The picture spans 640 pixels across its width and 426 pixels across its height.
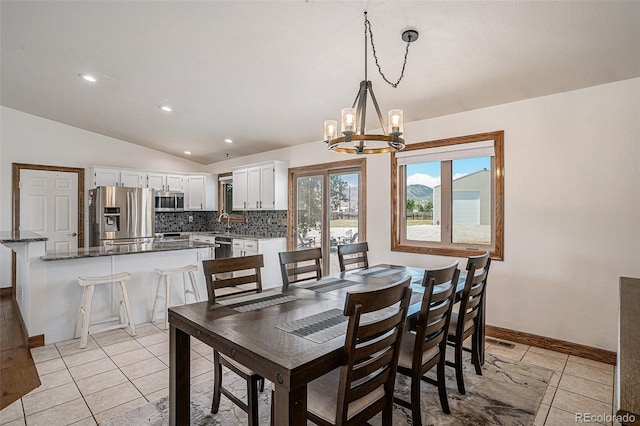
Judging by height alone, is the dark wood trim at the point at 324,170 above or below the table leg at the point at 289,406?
above

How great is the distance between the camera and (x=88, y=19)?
2803 millimetres

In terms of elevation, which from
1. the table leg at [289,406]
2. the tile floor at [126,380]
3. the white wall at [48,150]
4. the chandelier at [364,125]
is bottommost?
the tile floor at [126,380]

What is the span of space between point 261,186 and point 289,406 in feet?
16.2

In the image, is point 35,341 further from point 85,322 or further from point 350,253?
point 350,253

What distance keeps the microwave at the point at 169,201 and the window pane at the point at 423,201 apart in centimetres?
496

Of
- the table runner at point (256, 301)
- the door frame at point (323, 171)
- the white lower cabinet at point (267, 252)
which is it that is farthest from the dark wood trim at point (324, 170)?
the table runner at point (256, 301)

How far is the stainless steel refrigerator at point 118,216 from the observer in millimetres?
5738

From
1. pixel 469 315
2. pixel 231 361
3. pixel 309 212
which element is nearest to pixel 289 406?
pixel 231 361

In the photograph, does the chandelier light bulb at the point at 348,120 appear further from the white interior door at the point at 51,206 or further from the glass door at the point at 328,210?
the white interior door at the point at 51,206

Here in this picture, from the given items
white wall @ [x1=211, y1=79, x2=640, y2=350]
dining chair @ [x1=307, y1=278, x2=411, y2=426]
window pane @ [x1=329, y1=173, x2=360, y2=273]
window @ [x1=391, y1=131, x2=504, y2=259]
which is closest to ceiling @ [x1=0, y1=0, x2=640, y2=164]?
white wall @ [x1=211, y1=79, x2=640, y2=350]

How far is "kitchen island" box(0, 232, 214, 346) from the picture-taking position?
10.5ft

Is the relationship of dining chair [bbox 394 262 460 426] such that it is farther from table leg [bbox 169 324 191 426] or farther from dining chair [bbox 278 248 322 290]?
table leg [bbox 169 324 191 426]

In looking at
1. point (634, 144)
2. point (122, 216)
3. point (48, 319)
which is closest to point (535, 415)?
point (634, 144)

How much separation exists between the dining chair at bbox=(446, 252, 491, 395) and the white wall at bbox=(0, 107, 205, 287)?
21.8ft
